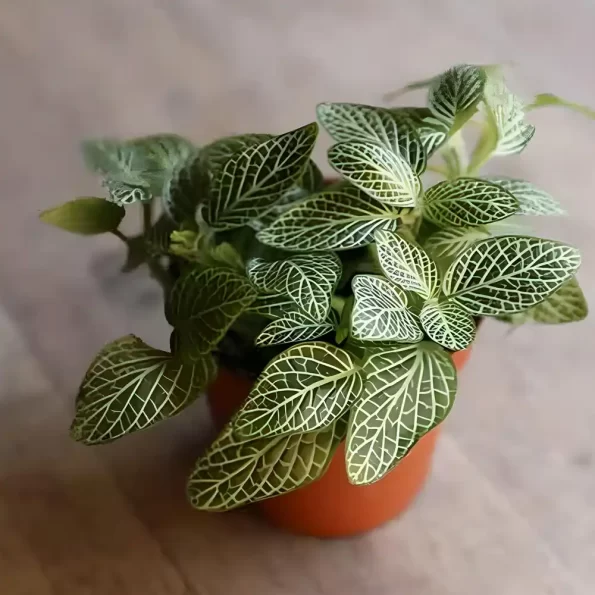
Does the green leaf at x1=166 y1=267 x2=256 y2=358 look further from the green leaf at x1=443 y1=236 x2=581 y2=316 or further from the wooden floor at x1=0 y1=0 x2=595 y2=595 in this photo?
the wooden floor at x1=0 y1=0 x2=595 y2=595

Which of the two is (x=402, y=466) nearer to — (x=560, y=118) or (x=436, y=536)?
(x=436, y=536)

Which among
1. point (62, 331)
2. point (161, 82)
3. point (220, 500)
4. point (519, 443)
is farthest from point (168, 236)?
point (161, 82)

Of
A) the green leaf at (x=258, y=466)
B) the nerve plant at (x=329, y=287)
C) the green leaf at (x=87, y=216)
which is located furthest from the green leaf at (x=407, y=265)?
the green leaf at (x=87, y=216)

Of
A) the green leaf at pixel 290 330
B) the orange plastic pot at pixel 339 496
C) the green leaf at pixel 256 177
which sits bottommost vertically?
the orange plastic pot at pixel 339 496

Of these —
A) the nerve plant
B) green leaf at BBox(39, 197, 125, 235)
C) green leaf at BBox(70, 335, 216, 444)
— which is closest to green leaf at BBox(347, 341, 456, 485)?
the nerve plant

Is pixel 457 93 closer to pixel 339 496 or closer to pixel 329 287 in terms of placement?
pixel 329 287

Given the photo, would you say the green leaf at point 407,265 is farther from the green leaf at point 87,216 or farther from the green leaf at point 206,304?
the green leaf at point 87,216

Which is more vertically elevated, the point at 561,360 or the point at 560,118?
the point at 560,118
